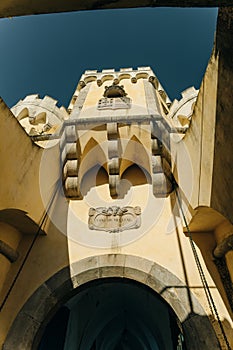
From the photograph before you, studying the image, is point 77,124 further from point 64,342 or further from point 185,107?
point 185,107

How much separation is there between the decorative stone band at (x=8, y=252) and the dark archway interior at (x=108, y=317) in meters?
1.12

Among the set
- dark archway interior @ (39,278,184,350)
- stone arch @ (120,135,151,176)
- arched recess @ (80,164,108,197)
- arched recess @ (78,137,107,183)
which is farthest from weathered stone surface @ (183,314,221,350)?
arched recess @ (78,137,107,183)

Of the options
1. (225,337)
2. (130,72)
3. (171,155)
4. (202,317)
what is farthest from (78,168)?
(130,72)

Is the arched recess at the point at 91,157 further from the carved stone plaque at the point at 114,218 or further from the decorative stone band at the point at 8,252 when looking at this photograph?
the decorative stone band at the point at 8,252

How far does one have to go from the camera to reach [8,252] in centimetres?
363

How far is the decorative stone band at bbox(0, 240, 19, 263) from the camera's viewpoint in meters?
3.54

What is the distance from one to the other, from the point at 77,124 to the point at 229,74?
303 centimetres

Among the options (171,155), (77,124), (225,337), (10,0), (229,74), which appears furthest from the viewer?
(77,124)

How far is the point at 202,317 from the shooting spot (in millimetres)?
3109

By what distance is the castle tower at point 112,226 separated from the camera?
3.24 m

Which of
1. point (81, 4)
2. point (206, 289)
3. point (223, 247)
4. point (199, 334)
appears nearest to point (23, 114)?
point (223, 247)

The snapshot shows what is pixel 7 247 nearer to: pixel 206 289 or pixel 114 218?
pixel 114 218

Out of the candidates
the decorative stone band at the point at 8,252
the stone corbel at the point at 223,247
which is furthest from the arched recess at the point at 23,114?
the stone corbel at the point at 223,247

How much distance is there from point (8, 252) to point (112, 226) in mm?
1548
